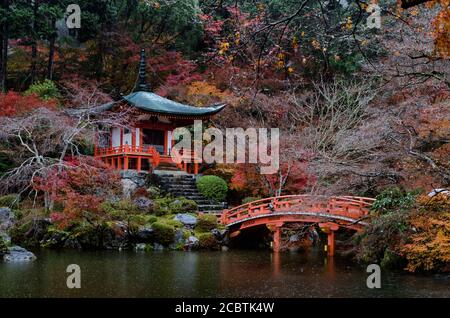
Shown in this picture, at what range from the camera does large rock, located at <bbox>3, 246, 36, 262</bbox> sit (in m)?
11.9

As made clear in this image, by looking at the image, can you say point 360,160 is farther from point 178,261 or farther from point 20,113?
point 20,113

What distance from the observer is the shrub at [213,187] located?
62.9 feet

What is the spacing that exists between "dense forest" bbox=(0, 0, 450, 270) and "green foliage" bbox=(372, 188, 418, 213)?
0.03 metres

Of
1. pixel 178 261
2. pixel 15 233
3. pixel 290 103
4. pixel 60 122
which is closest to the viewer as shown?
pixel 178 261

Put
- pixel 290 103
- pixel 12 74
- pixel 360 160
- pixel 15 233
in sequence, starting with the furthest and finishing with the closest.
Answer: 1. pixel 12 74
2. pixel 290 103
3. pixel 360 160
4. pixel 15 233

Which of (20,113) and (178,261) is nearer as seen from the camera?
(178,261)

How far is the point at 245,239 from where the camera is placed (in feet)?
58.8

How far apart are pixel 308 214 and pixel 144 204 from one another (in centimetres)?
534

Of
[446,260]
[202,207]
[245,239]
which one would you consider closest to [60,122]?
[202,207]

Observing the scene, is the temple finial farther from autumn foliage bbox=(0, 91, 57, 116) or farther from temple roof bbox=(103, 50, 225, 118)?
autumn foliage bbox=(0, 91, 57, 116)

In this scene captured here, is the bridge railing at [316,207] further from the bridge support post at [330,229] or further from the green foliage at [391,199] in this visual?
the green foliage at [391,199]

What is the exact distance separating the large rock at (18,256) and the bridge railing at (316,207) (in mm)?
6417

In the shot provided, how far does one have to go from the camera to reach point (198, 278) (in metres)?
10.1

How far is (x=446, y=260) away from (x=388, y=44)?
829 centimetres
